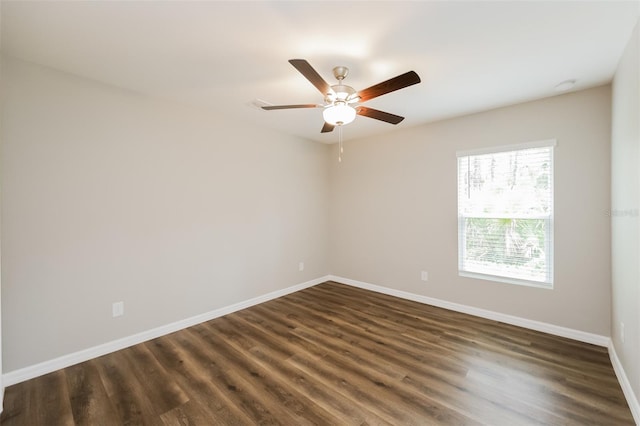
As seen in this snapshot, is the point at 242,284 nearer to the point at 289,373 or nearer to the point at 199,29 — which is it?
the point at 289,373

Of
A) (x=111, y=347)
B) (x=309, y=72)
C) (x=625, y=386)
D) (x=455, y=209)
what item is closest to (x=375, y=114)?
(x=309, y=72)

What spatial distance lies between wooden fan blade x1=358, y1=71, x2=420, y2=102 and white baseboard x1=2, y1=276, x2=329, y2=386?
118 inches

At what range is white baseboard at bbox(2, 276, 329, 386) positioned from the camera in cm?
218

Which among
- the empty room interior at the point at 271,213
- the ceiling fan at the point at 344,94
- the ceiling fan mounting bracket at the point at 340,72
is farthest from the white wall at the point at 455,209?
the ceiling fan mounting bracket at the point at 340,72

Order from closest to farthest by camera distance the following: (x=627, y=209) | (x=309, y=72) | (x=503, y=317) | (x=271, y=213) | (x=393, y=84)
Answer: (x=309, y=72) → (x=393, y=84) → (x=627, y=209) → (x=503, y=317) → (x=271, y=213)

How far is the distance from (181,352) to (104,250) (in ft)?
3.99

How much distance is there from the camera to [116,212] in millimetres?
2664

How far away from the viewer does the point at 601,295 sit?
2.70 meters

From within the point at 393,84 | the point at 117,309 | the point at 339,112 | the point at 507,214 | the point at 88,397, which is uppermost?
the point at 393,84

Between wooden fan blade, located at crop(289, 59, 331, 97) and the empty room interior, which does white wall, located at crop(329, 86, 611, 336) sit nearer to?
the empty room interior

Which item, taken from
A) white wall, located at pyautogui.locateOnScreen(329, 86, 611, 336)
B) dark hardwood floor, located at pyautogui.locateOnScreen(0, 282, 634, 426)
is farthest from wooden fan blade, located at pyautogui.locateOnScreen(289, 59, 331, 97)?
white wall, located at pyautogui.locateOnScreen(329, 86, 611, 336)

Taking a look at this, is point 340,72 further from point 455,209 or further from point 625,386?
point 625,386

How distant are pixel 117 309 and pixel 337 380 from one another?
2.22m

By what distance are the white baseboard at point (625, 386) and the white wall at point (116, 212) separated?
11.9 feet
